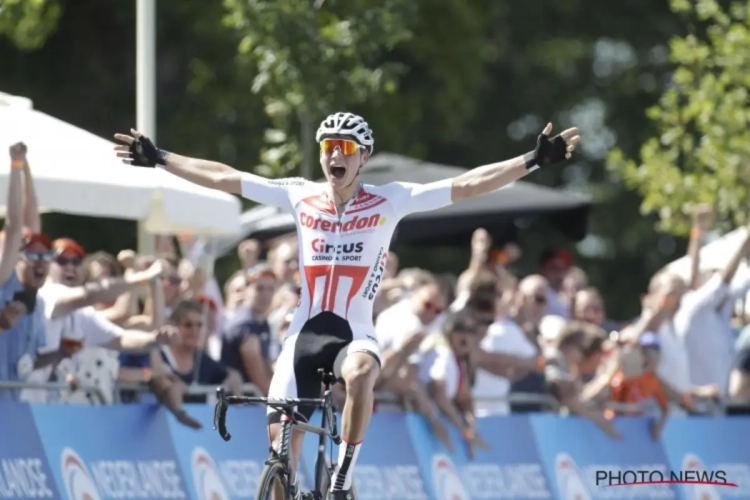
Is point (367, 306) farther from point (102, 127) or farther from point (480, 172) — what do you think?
point (102, 127)

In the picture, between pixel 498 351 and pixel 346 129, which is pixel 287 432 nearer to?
pixel 346 129

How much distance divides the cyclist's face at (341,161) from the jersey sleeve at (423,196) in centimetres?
35

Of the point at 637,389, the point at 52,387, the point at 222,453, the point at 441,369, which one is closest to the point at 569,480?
the point at 637,389

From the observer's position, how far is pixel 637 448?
52.7 feet

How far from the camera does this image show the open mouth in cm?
1084

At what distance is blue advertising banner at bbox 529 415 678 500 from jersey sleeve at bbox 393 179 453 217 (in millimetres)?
4690

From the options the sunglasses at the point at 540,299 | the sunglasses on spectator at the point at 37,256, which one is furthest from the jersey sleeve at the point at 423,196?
the sunglasses at the point at 540,299

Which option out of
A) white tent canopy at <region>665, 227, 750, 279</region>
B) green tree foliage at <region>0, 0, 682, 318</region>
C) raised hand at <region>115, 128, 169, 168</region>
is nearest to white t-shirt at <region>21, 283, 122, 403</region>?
raised hand at <region>115, 128, 169, 168</region>

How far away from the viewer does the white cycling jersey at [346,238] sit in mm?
10922

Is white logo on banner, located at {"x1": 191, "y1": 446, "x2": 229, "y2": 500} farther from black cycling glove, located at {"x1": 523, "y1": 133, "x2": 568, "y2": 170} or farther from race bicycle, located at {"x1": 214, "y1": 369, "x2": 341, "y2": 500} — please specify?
black cycling glove, located at {"x1": 523, "y1": 133, "x2": 568, "y2": 170}

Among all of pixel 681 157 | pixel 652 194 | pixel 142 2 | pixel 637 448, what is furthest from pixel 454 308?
pixel 681 157

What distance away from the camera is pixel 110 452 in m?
12.4

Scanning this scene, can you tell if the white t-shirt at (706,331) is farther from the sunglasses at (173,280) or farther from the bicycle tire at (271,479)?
the bicycle tire at (271,479)

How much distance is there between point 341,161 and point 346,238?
18.0 inches
